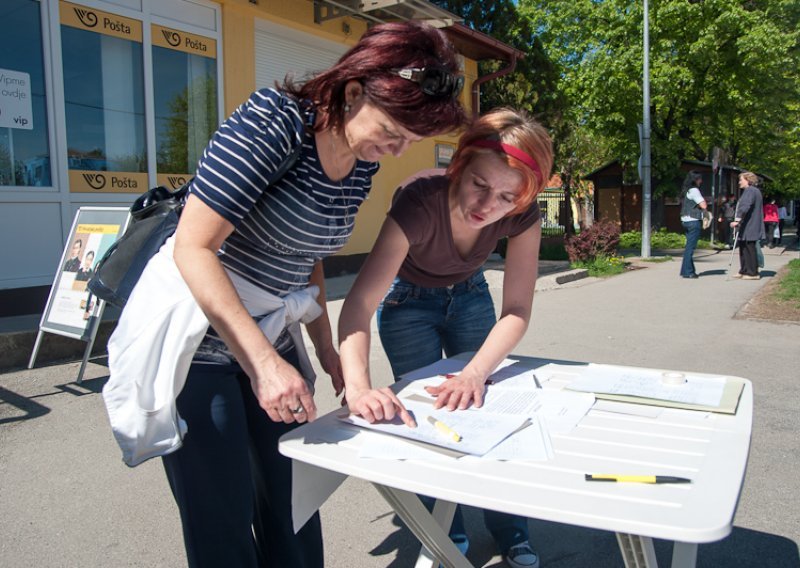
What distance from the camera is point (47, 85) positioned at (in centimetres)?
692

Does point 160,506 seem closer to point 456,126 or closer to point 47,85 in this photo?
point 456,126

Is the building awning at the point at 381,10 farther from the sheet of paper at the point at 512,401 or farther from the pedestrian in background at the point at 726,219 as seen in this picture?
the pedestrian in background at the point at 726,219

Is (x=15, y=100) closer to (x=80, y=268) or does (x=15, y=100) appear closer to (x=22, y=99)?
(x=22, y=99)

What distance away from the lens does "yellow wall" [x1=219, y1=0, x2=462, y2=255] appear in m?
8.84

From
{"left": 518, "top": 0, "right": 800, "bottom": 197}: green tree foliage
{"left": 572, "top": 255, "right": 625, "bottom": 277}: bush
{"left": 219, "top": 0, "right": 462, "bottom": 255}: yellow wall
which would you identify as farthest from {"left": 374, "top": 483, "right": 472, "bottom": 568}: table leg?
{"left": 518, "top": 0, "right": 800, "bottom": 197}: green tree foliage

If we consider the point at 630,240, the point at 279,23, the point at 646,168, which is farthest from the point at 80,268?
the point at 630,240

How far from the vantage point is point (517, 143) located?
6.70 feet

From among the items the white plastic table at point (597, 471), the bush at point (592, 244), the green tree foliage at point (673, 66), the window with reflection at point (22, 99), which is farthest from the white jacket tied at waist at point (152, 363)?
the green tree foliage at point (673, 66)

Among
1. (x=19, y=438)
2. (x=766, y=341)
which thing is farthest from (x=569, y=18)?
(x=19, y=438)

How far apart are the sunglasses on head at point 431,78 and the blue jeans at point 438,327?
1.09m

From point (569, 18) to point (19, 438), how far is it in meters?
24.3

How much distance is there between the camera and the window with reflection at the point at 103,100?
23.9 feet

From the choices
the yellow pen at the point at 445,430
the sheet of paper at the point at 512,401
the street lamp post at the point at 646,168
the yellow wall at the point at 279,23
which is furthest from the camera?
the street lamp post at the point at 646,168

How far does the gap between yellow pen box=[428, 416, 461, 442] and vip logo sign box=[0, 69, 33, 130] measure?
6.82m
